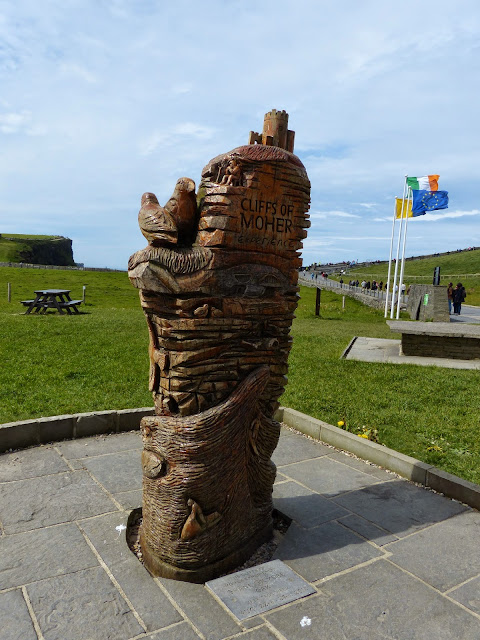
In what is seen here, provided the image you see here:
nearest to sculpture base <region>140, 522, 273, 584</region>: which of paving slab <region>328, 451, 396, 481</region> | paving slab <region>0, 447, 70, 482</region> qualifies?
paving slab <region>0, 447, 70, 482</region>

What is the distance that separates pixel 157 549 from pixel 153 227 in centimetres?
245

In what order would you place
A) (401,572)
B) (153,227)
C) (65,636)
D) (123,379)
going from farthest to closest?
(123,379), (401,572), (153,227), (65,636)

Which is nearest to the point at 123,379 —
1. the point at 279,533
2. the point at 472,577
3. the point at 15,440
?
the point at 15,440

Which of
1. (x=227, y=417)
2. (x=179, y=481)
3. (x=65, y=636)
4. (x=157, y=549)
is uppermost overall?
(x=227, y=417)

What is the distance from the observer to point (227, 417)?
368cm

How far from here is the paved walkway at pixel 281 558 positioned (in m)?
3.20

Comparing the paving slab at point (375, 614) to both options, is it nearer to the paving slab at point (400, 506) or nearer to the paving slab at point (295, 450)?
the paving slab at point (400, 506)

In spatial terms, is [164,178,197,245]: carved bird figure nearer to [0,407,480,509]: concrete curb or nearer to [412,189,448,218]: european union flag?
[0,407,480,509]: concrete curb

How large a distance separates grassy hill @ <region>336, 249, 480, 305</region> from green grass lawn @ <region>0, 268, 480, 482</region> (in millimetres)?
A: 31448

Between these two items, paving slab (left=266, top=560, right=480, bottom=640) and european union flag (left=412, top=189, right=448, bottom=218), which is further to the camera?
european union flag (left=412, top=189, right=448, bottom=218)

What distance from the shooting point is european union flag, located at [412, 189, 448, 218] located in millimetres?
20984

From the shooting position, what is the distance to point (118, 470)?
18.2ft

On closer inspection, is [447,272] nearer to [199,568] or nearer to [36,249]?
[199,568]

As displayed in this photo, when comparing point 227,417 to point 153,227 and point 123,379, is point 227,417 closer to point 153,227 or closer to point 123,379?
point 153,227
